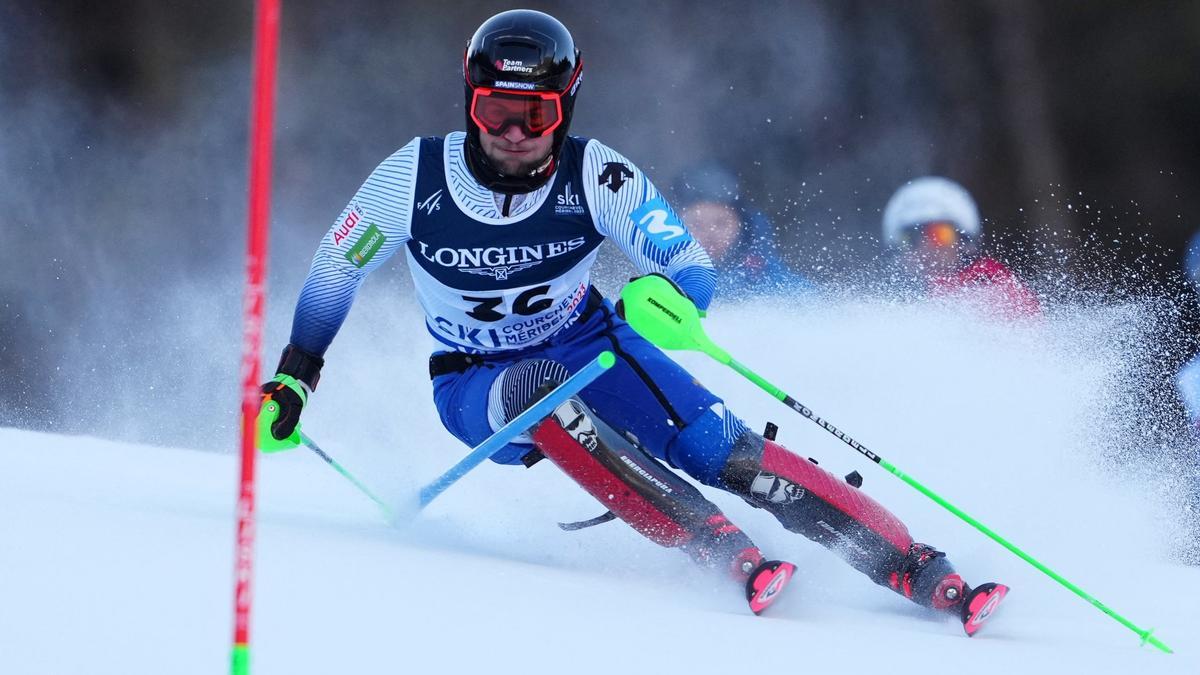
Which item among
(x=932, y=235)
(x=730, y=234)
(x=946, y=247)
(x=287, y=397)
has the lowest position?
(x=287, y=397)

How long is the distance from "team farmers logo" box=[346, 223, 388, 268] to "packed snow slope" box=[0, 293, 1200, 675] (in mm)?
664

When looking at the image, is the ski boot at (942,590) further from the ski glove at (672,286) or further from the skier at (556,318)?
the ski glove at (672,286)

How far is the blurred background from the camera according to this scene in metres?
5.29

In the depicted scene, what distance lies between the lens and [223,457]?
169 inches

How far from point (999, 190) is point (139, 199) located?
4289mm

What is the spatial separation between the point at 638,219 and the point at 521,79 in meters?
0.46

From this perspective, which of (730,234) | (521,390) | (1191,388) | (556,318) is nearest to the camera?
(521,390)

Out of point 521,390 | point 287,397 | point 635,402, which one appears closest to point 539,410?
point 521,390

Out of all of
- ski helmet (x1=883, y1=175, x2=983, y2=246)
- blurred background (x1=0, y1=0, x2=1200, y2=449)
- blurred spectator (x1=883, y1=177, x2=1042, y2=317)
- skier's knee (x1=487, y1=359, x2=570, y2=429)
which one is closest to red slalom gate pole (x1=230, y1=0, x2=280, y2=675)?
skier's knee (x1=487, y1=359, x2=570, y2=429)

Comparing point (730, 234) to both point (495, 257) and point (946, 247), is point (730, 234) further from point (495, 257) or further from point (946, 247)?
point (495, 257)

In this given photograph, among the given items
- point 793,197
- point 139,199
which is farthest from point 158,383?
point 793,197

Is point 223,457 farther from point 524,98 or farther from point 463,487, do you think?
point 524,98

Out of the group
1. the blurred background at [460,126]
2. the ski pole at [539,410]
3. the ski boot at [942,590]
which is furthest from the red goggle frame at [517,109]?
the blurred background at [460,126]

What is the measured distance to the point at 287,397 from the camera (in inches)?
103
